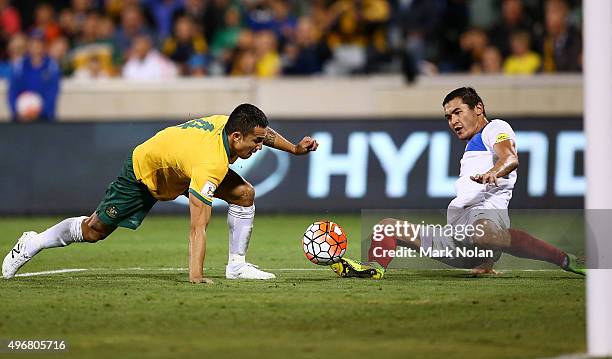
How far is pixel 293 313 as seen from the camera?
9117 millimetres

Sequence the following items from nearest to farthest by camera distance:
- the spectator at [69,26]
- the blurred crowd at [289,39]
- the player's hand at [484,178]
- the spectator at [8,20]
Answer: the player's hand at [484,178] → the blurred crowd at [289,39] → the spectator at [69,26] → the spectator at [8,20]

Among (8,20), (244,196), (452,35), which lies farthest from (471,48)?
(244,196)

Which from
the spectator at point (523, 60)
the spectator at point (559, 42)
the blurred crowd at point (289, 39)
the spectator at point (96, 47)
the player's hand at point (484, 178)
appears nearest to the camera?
the player's hand at point (484, 178)

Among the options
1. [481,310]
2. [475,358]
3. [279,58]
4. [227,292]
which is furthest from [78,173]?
[475,358]

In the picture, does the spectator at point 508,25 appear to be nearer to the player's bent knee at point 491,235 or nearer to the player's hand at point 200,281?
the player's bent knee at point 491,235

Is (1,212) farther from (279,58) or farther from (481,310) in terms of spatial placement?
(481,310)

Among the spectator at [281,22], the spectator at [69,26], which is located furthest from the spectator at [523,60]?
the spectator at [69,26]

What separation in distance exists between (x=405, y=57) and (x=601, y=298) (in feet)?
49.4

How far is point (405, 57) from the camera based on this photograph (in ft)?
72.8

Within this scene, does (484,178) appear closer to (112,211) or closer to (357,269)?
(357,269)

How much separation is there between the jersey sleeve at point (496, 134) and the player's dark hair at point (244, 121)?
1.96 m

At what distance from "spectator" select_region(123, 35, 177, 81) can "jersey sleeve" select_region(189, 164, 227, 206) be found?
12.9 m

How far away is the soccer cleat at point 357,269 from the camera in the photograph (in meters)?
11.2

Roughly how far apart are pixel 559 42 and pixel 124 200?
41.8 ft
